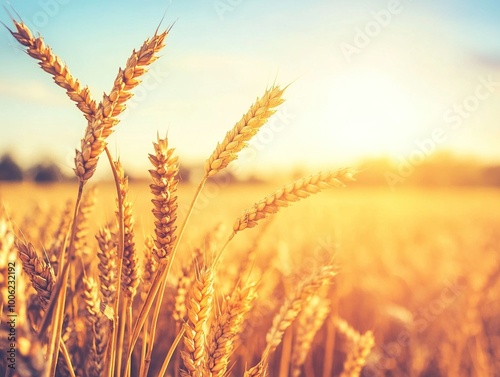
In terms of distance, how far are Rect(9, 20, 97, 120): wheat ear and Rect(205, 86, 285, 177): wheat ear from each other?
28 cm

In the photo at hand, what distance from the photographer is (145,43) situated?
1050 mm

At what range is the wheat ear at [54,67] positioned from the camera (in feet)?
3.42

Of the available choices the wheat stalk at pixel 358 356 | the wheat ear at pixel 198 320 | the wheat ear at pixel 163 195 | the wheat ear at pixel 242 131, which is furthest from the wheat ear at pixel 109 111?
the wheat stalk at pixel 358 356

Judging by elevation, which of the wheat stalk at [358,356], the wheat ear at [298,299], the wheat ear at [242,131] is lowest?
the wheat stalk at [358,356]

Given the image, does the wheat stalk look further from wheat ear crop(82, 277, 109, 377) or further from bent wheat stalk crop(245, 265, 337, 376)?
wheat ear crop(82, 277, 109, 377)

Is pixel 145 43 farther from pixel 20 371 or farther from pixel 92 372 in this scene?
pixel 92 372

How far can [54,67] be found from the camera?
3.44 feet

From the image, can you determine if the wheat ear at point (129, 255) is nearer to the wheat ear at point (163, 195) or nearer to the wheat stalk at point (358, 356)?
the wheat ear at point (163, 195)

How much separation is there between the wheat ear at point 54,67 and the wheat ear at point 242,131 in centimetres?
28

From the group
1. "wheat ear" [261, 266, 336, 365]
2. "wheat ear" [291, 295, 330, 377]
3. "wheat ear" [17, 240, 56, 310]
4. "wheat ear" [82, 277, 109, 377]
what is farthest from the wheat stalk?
"wheat ear" [17, 240, 56, 310]

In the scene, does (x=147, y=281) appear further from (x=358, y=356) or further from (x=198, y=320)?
(x=358, y=356)

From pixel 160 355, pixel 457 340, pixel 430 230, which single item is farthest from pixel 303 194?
pixel 430 230

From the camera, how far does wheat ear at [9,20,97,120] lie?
104 centimetres

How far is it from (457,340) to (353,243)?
15.1ft
